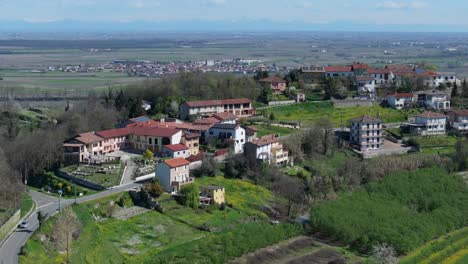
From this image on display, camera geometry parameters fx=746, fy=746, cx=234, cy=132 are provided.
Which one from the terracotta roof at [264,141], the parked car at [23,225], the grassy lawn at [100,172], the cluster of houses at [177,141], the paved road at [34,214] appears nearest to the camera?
the paved road at [34,214]

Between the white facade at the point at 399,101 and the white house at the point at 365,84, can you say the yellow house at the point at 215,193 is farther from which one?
the white house at the point at 365,84

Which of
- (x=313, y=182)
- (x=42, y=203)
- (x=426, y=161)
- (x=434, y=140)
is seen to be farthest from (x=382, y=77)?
(x=42, y=203)

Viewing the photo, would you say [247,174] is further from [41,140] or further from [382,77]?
[382,77]

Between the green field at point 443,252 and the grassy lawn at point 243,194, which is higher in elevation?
the grassy lawn at point 243,194

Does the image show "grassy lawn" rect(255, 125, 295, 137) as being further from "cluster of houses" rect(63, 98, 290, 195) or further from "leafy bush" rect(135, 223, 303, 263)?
"leafy bush" rect(135, 223, 303, 263)

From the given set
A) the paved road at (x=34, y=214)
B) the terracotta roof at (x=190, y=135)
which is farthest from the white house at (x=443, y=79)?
the paved road at (x=34, y=214)
